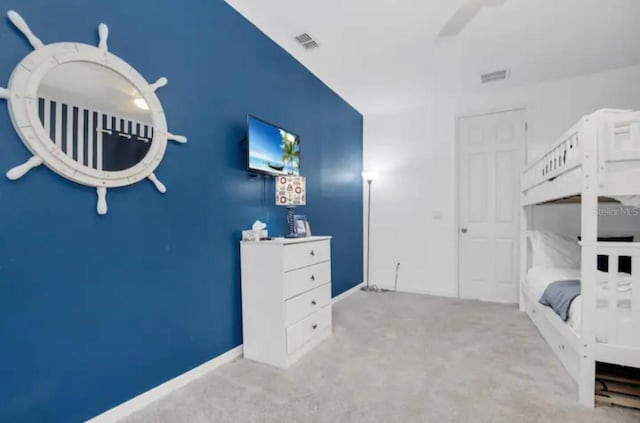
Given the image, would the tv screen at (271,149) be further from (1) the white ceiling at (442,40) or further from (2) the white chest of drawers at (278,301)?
(1) the white ceiling at (442,40)

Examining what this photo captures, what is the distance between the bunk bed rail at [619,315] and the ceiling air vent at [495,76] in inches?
95.5

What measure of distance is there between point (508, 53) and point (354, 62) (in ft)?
4.73

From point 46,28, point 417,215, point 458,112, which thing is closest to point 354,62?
point 458,112

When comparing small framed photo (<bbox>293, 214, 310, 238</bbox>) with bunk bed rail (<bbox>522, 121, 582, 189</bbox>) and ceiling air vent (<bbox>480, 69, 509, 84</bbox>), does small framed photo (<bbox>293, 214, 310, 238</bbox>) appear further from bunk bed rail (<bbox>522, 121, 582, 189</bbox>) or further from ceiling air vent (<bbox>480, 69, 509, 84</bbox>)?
ceiling air vent (<bbox>480, 69, 509, 84</bbox>)

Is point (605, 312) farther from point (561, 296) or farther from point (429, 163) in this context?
point (429, 163)

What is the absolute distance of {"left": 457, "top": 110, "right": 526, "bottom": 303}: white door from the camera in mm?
3758

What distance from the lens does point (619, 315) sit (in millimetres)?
1643

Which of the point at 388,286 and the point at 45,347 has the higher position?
the point at 45,347

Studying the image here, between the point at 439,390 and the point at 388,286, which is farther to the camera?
the point at 388,286

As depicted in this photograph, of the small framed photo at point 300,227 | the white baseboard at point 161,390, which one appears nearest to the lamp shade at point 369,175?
the small framed photo at point 300,227

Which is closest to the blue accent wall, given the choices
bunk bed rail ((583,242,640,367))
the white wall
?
the white wall

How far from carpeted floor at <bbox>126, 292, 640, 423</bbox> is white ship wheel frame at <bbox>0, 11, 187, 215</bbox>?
122 cm

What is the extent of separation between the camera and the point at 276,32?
2.60m

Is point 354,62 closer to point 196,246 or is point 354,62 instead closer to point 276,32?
point 276,32
